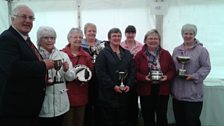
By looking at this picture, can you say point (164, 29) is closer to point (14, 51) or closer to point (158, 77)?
point (158, 77)

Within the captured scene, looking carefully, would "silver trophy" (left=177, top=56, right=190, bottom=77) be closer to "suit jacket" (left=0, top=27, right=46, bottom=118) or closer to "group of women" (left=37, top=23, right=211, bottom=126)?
"group of women" (left=37, top=23, right=211, bottom=126)

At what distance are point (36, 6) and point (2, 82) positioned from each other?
2.37m

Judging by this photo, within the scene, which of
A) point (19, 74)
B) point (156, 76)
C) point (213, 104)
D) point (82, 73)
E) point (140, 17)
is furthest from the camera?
point (140, 17)

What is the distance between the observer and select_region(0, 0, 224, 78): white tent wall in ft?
11.3

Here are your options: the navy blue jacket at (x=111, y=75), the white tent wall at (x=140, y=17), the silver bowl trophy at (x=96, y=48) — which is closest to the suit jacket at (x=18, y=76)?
the navy blue jacket at (x=111, y=75)

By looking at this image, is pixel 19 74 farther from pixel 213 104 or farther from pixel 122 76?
pixel 213 104

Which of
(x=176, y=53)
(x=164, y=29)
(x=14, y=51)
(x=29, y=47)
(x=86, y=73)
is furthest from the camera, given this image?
(x=164, y=29)

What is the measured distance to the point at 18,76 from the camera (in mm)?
1643

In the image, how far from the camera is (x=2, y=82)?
1.64 meters

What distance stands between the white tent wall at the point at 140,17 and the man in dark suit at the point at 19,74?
1.97m

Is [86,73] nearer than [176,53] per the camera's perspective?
Yes

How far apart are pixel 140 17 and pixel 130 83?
1385 mm

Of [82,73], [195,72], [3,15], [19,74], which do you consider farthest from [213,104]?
[3,15]

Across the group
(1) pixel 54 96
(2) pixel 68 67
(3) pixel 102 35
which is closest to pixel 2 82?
(1) pixel 54 96
